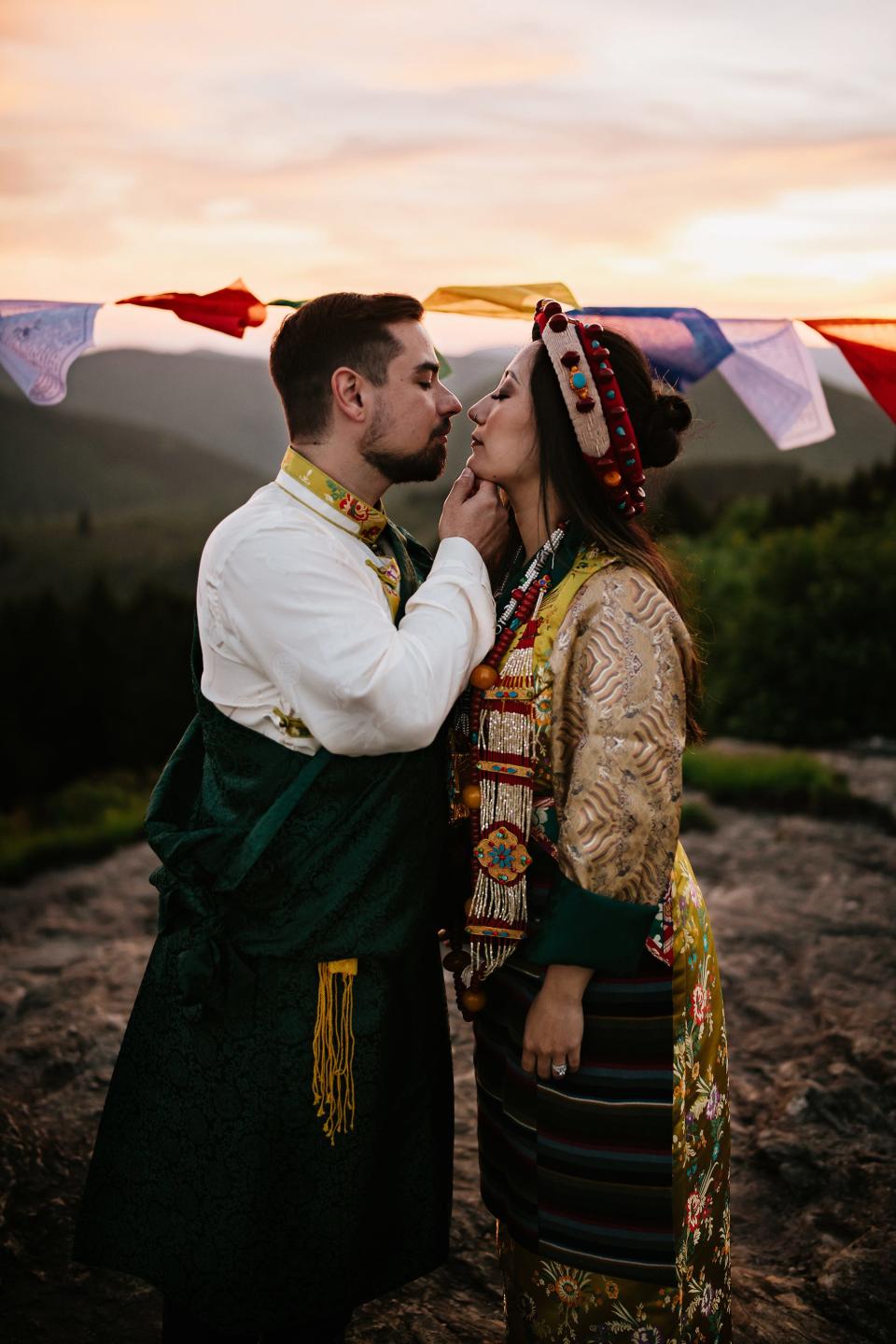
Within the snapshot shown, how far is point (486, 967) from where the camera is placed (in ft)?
7.47

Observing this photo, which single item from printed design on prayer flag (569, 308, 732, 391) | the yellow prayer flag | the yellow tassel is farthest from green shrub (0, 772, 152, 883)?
the yellow tassel

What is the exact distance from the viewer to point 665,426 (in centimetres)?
241

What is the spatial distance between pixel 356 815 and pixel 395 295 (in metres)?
1.26

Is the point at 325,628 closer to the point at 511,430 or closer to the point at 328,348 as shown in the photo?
the point at 511,430

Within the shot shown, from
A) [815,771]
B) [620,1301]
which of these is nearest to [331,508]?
[620,1301]

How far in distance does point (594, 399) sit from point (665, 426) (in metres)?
0.25

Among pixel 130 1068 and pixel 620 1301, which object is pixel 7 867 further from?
pixel 620 1301

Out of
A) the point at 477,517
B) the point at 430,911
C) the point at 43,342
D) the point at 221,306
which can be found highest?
the point at 221,306

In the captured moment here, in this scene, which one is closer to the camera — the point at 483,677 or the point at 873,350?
the point at 483,677

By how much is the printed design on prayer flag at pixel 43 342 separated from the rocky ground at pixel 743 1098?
2497mm

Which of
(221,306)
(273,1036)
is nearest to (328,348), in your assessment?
(221,306)

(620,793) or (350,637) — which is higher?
(350,637)

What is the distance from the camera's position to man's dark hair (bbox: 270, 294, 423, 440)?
2475mm

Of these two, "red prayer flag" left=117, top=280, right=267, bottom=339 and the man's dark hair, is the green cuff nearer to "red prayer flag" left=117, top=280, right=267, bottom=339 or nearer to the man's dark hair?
the man's dark hair
